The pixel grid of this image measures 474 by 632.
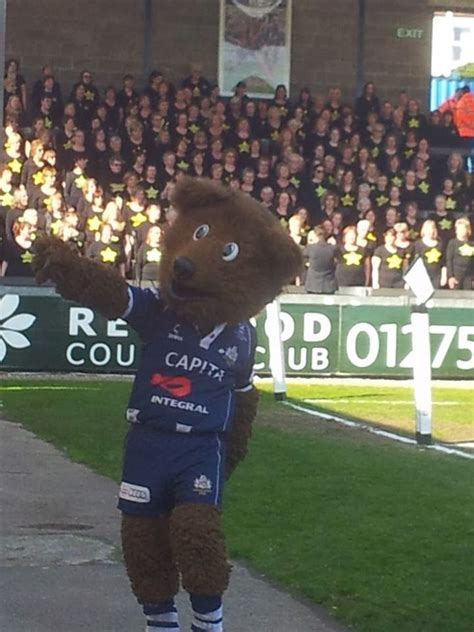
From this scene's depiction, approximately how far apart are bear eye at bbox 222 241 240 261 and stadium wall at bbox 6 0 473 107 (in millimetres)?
25225

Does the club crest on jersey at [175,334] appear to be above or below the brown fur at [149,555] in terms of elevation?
above

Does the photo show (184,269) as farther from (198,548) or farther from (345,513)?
(345,513)

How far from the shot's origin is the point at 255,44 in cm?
3130

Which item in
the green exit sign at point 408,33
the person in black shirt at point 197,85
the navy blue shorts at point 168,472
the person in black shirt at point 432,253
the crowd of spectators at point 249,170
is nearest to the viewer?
the navy blue shorts at point 168,472

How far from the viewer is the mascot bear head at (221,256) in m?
5.27

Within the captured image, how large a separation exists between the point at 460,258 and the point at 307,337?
4.24 metres

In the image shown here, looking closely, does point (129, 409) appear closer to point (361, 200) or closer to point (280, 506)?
point (280, 506)

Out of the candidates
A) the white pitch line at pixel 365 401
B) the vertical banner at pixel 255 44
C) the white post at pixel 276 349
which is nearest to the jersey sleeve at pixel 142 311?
the white post at pixel 276 349

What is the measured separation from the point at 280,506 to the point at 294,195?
51.7 ft

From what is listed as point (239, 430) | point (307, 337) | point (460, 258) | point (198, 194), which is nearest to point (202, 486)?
point (239, 430)

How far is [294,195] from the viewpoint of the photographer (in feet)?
81.1

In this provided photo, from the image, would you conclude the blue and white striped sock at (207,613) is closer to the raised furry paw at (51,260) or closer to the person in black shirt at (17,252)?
the raised furry paw at (51,260)

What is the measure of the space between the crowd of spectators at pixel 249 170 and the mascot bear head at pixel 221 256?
43.9 feet

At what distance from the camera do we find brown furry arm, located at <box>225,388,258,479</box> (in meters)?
5.56
